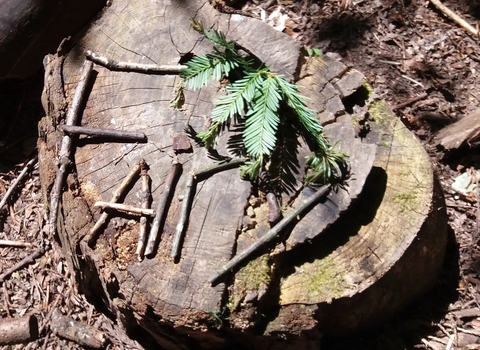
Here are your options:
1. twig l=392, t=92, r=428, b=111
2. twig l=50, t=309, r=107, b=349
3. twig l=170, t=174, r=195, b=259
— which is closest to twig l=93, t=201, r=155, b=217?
twig l=170, t=174, r=195, b=259

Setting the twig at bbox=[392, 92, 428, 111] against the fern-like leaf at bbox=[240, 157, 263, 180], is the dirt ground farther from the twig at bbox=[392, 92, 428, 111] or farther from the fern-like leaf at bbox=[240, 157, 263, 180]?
the fern-like leaf at bbox=[240, 157, 263, 180]

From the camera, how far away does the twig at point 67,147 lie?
2.50 m

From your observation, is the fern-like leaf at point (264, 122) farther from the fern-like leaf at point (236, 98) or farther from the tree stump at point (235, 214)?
the tree stump at point (235, 214)

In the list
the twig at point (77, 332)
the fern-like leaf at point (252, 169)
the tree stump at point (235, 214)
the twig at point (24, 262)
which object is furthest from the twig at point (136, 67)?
the twig at point (77, 332)

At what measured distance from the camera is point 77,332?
310 cm

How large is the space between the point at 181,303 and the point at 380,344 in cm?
125

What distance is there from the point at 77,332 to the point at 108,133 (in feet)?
4.31

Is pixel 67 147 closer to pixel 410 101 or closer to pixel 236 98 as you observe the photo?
pixel 236 98

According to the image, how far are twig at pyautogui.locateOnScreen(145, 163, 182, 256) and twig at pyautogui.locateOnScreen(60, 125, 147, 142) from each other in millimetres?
244

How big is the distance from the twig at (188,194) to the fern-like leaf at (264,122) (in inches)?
5.7

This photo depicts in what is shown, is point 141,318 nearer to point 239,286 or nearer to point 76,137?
point 239,286

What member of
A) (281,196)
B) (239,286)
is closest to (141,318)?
(239,286)

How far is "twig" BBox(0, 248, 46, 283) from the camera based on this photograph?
3.35 meters

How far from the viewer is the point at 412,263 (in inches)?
102
